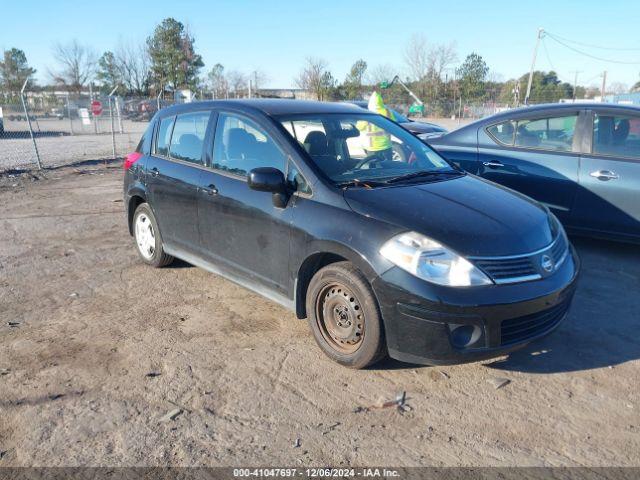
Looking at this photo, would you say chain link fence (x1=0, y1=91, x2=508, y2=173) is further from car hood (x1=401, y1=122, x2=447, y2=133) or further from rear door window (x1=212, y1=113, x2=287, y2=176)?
rear door window (x1=212, y1=113, x2=287, y2=176)

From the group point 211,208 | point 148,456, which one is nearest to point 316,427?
point 148,456

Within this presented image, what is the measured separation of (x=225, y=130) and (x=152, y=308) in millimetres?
1649

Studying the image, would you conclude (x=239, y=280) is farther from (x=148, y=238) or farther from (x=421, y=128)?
(x=421, y=128)

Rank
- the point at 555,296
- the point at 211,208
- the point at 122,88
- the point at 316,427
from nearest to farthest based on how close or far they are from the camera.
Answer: the point at 316,427 → the point at 555,296 → the point at 211,208 → the point at 122,88

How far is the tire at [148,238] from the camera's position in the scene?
5.37 meters

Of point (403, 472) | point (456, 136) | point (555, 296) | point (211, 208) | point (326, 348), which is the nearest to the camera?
point (403, 472)

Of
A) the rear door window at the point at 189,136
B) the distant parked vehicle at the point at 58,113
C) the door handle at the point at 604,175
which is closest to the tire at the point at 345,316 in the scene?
the rear door window at the point at 189,136

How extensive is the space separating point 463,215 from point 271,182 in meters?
1.30

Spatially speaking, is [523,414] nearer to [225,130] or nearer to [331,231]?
[331,231]

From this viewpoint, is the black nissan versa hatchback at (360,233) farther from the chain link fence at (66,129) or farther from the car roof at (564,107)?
the chain link fence at (66,129)

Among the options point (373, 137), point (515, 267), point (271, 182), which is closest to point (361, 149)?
point (373, 137)

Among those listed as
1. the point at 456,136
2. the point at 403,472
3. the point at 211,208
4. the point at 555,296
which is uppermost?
the point at 456,136

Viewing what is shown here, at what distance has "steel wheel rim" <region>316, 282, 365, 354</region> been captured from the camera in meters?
3.39

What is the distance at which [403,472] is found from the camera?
102 inches
